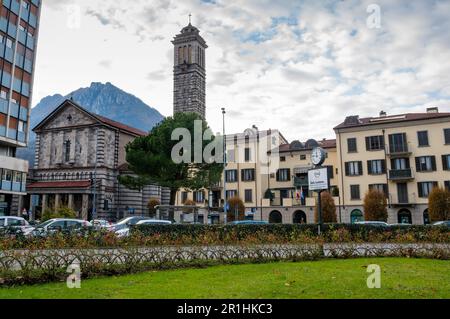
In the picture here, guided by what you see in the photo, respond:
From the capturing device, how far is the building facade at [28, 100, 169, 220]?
5503 centimetres

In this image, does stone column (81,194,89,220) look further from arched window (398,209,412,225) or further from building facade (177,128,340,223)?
arched window (398,209,412,225)

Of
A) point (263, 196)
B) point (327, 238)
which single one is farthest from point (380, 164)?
point (327, 238)

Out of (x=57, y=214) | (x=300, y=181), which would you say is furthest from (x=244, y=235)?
(x=300, y=181)

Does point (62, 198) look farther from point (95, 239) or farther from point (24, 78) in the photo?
point (95, 239)

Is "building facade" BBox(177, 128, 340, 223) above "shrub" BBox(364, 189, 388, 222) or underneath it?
above

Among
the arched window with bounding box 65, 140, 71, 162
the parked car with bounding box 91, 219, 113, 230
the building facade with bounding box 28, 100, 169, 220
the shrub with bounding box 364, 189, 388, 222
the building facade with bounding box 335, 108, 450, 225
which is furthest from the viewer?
the arched window with bounding box 65, 140, 71, 162

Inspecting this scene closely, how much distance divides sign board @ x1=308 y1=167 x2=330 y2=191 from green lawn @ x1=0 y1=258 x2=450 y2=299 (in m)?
9.15

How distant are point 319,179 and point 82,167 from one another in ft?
150

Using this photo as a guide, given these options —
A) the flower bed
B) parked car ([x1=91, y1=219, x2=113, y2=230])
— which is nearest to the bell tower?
parked car ([x1=91, y1=219, x2=113, y2=230])

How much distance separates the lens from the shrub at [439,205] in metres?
38.8

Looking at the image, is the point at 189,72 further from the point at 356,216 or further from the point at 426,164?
the point at 426,164

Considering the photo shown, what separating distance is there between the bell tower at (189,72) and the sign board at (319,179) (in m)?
64.1
